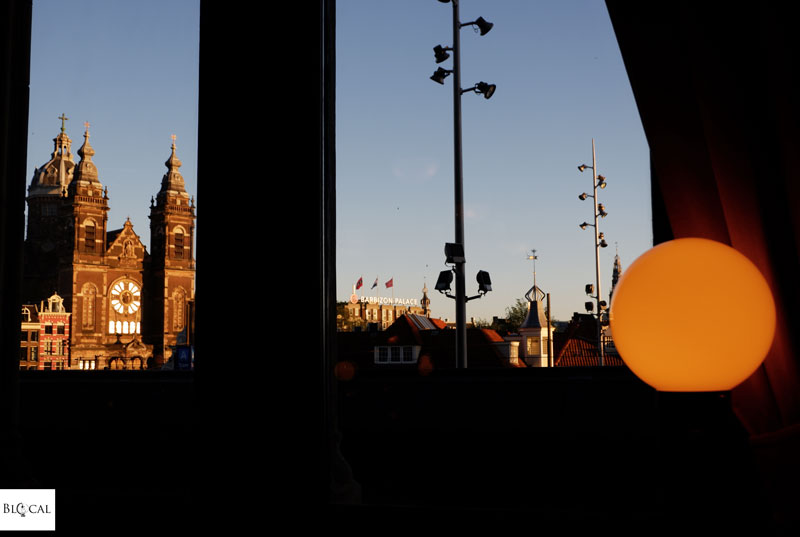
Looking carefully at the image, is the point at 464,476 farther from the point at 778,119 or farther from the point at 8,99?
the point at 8,99

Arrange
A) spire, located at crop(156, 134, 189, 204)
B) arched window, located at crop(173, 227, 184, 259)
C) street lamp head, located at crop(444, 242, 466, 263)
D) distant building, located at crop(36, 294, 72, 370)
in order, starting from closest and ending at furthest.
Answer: street lamp head, located at crop(444, 242, 466, 263)
distant building, located at crop(36, 294, 72, 370)
arched window, located at crop(173, 227, 184, 259)
spire, located at crop(156, 134, 189, 204)

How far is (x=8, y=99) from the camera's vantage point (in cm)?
276

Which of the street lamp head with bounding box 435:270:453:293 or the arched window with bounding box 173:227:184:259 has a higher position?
the arched window with bounding box 173:227:184:259

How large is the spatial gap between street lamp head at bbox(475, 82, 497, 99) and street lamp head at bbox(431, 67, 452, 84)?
378 millimetres

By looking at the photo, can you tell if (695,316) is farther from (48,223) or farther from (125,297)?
(48,223)

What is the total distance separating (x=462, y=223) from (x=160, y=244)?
53.5m

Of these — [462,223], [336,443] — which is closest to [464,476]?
[336,443]

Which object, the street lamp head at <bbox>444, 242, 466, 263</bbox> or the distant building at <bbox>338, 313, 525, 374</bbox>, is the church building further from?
the street lamp head at <bbox>444, 242, 466, 263</bbox>

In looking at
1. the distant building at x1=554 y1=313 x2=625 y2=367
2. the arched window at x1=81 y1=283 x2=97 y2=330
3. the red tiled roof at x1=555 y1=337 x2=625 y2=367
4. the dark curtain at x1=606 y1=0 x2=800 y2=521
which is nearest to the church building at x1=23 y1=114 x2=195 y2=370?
the arched window at x1=81 y1=283 x2=97 y2=330

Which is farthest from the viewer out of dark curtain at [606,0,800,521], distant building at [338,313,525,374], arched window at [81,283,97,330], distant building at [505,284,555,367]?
arched window at [81,283,97,330]

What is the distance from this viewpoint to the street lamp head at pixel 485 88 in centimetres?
758

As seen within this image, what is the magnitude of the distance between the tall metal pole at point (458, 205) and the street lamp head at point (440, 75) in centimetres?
10

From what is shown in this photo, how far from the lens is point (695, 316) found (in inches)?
45.9

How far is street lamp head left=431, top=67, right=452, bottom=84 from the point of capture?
293 inches
